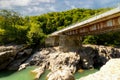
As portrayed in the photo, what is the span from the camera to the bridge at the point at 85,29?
25.7 meters

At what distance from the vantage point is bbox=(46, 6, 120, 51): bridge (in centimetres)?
2566

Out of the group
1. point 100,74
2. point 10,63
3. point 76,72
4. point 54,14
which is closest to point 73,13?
point 54,14

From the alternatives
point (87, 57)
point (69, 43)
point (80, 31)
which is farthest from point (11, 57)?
point (80, 31)

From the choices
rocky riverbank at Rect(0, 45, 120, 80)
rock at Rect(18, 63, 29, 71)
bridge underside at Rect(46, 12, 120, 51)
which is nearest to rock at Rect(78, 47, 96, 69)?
rocky riverbank at Rect(0, 45, 120, 80)

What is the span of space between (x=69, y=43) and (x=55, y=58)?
773 centimetres

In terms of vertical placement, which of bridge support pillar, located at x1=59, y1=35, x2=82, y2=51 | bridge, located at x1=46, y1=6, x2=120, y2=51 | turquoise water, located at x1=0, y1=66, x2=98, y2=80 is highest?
bridge, located at x1=46, y1=6, x2=120, y2=51

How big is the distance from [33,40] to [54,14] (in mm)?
34300

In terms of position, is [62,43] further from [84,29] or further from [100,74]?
[100,74]

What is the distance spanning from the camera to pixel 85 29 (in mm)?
39000

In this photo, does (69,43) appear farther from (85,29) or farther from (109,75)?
(109,75)

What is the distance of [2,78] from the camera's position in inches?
1656

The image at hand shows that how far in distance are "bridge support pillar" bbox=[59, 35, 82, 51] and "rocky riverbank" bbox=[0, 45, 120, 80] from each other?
272cm

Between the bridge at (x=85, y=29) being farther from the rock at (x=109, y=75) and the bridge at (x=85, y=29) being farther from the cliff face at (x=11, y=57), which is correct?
the cliff face at (x=11, y=57)

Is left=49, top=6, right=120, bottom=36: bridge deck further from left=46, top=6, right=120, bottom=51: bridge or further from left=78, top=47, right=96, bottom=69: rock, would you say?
Result: left=78, top=47, right=96, bottom=69: rock
